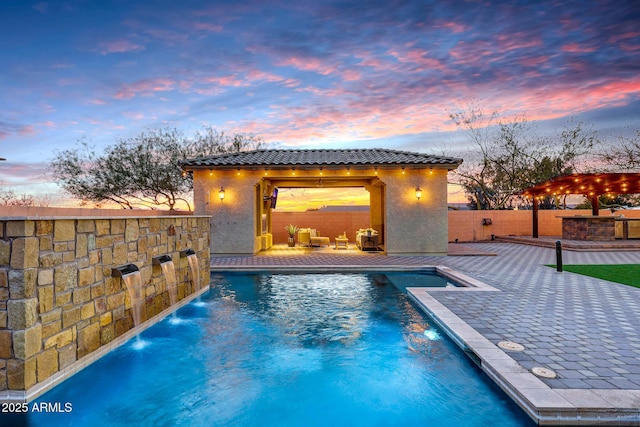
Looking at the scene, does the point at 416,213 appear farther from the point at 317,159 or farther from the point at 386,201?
the point at 317,159

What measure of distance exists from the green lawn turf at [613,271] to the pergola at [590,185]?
16.2ft

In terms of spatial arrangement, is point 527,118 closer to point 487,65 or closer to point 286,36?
point 487,65

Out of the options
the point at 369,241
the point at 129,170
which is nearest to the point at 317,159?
the point at 369,241

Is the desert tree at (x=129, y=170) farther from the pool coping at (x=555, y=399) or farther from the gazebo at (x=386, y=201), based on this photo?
the pool coping at (x=555, y=399)

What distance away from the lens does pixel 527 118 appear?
24.9 meters

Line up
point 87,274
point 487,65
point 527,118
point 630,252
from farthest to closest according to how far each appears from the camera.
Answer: point 527,118, point 630,252, point 487,65, point 87,274

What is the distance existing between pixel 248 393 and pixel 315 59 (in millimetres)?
11400

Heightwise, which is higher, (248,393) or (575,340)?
(575,340)

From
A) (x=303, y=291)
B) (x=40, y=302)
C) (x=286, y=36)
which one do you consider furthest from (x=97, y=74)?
(x=40, y=302)

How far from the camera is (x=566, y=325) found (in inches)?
192

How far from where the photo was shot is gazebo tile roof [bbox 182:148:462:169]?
13148 millimetres

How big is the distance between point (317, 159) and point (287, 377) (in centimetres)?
1097

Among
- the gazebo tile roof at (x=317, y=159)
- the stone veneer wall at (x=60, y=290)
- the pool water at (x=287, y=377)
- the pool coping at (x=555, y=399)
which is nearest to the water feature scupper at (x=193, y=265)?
the pool water at (x=287, y=377)

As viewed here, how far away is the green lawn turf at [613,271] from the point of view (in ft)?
26.7
